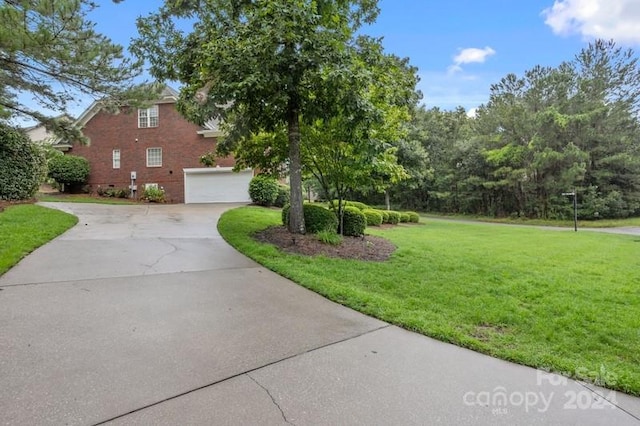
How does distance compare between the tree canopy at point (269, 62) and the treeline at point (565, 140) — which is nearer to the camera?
the tree canopy at point (269, 62)

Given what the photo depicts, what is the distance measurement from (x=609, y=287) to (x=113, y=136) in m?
24.4

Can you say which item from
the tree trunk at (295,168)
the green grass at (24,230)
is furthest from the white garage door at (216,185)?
the tree trunk at (295,168)

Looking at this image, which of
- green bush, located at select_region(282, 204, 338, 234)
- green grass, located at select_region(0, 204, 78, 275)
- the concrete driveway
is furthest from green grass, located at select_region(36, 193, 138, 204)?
the concrete driveway

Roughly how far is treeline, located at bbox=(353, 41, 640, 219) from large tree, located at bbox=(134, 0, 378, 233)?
1262 centimetres

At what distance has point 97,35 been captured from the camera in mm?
8797

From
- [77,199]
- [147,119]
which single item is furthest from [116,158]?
[77,199]

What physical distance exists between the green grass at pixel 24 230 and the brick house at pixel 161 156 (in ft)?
35.7

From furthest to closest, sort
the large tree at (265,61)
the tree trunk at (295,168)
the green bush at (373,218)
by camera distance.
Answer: the green bush at (373,218) < the tree trunk at (295,168) < the large tree at (265,61)

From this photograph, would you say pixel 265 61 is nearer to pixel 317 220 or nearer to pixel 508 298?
pixel 317 220

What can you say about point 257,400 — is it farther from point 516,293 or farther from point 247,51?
point 247,51

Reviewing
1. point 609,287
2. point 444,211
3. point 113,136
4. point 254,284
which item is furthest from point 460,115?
point 254,284

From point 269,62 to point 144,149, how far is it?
17.9 meters

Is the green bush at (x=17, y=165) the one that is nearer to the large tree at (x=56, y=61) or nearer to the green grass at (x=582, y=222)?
the large tree at (x=56, y=61)

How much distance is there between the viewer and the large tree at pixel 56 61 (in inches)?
280
